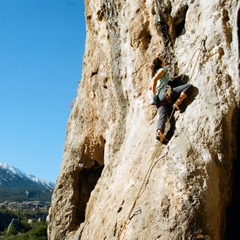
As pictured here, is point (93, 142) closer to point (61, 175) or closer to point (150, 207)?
point (61, 175)

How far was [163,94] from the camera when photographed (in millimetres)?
8391

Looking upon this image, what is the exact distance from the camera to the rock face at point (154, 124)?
273 inches

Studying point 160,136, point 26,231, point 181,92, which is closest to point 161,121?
point 160,136

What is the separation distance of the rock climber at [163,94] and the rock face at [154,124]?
20 cm

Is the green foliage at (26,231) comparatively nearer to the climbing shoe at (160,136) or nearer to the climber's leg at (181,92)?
the climbing shoe at (160,136)

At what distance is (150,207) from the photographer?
7102mm

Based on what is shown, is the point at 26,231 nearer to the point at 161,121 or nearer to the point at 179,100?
the point at 161,121

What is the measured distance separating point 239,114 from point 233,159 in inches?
35.1

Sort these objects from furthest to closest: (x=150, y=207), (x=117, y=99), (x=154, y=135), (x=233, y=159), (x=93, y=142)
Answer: (x=93, y=142)
(x=117, y=99)
(x=154, y=135)
(x=233, y=159)
(x=150, y=207)

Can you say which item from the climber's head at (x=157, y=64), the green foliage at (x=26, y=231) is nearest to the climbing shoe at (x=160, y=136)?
the climber's head at (x=157, y=64)

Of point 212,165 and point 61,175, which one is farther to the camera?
point 61,175

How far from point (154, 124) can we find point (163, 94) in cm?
74

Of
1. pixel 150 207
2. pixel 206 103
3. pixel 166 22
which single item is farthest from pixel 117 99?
pixel 150 207

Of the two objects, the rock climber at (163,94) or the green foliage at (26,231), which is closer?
the rock climber at (163,94)
